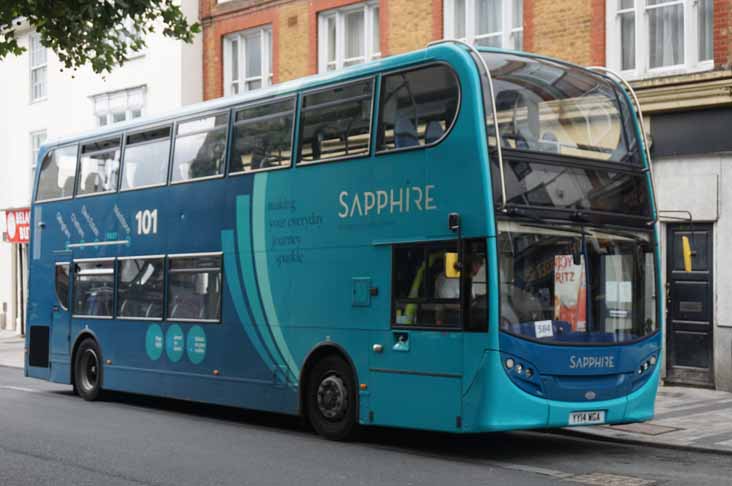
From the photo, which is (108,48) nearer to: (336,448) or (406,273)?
(406,273)

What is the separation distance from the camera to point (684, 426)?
13320 millimetres

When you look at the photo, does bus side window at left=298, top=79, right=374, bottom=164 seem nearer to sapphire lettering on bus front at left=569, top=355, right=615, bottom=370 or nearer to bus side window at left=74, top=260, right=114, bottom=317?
sapphire lettering on bus front at left=569, top=355, right=615, bottom=370

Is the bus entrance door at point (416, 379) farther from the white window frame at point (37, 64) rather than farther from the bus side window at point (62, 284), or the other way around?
the white window frame at point (37, 64)

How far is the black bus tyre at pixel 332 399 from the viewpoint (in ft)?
39.8

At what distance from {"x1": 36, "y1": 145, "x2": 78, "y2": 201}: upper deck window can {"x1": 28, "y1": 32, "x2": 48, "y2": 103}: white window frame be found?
16.9m

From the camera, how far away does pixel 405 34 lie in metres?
22.1

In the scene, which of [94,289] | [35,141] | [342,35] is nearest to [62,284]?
[94,289]

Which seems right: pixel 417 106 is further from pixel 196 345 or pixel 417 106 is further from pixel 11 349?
pixel 11 349

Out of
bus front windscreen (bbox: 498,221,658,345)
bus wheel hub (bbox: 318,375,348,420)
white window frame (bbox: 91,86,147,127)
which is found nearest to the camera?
bus front windscreen (bbox: 498,221,658,345)

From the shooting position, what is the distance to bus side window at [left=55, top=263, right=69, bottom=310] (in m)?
17.8

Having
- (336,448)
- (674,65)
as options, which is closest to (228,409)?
(336,448)

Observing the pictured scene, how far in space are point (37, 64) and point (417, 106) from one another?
87.2ft

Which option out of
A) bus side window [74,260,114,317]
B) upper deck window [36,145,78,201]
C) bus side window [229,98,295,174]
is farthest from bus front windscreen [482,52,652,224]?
upper deck window [36,145,78,201]

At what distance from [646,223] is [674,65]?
675 centimetres
